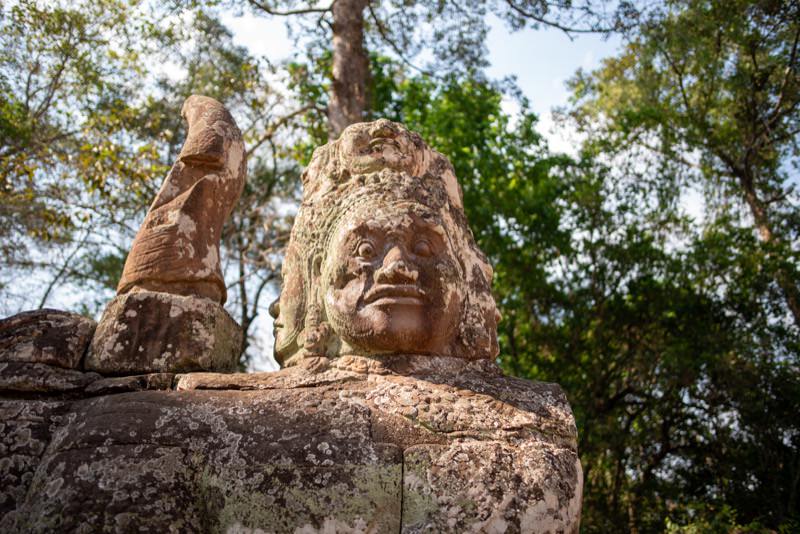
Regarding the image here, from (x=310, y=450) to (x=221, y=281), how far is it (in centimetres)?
117

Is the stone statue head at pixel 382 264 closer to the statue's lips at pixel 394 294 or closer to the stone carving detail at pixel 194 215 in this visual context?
the statue's lips at pixel 394 294

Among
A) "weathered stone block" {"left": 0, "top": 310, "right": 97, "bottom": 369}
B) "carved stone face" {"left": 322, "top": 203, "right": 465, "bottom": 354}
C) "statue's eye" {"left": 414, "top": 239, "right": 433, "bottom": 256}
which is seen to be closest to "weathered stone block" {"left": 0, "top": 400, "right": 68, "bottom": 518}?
"weathered stone block" {"left": 0, "top": 310, "right": 97, "bottom": 369}

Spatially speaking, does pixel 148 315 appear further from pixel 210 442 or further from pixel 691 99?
pixel 691 99

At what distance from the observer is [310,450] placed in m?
2.45

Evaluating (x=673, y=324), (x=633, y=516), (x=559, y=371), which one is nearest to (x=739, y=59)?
(x=673, y=324)

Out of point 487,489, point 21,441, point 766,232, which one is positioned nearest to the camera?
point 487,489

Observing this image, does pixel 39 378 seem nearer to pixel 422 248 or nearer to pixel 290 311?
pixel 290 311

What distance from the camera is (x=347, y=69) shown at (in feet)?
26.3

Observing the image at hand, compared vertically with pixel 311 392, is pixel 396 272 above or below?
above

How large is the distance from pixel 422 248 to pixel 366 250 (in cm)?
25

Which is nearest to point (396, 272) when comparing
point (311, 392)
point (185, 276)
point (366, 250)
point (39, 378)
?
point (366, 250)

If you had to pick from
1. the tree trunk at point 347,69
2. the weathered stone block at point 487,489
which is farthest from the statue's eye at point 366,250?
the tree trunk at point 347,69

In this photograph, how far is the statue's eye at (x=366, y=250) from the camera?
2.93 m

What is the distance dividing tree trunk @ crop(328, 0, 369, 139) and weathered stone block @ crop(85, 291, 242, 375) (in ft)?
15.8
